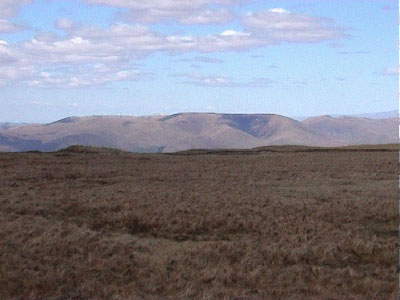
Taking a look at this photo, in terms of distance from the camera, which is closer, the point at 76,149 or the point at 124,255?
the point at 124,255

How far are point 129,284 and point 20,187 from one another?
16493 mm

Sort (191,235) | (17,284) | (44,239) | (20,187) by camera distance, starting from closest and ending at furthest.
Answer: (17,284)
(44,239)
(191,235)
(20,187)

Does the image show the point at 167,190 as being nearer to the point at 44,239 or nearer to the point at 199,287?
the point at 44,239

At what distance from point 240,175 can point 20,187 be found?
1589 centimetres

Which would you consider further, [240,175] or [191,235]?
[240,175]

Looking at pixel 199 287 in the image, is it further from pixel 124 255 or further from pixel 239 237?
pixel 239 237

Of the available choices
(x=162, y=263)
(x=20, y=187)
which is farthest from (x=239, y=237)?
(x=20, y=187)

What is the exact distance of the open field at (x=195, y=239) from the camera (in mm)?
11195

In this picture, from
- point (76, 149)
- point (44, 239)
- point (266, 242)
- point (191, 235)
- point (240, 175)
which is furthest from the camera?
point (76, 149)

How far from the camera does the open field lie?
11.2 metres

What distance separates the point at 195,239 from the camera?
16.2 metres

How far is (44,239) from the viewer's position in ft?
47.2

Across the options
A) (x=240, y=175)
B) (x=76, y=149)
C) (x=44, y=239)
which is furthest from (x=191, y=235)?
(x=76, y=149)

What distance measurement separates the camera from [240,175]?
36.0 meters
